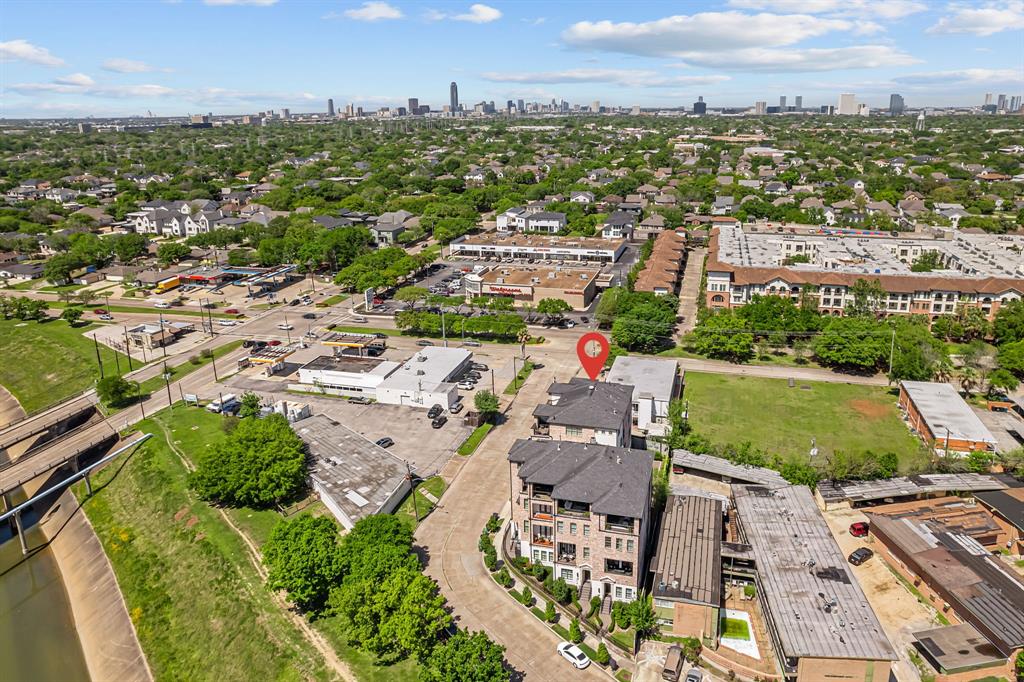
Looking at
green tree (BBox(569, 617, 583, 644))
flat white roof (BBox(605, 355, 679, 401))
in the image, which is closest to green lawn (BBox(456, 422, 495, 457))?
flat white roof (BBox(605, 355, 679, 401))

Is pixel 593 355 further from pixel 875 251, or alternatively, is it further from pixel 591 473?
pixel 875 251

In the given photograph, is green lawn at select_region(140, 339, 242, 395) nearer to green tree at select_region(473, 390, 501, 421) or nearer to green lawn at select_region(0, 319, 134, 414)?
green lawn at select_region(0, 319, 134, 414)

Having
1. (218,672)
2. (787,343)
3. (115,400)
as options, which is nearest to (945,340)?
(787,343)

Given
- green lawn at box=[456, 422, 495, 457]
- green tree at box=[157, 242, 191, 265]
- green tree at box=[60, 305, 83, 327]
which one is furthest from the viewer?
green tree at box=[157, 242, 191, 265]

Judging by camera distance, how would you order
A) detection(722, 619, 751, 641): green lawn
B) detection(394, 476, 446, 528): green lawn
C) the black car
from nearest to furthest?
1. detection(722, 619, 751, 641): green lawn
2. the black car
3. detection(394, 476, 446, 528): green lawn

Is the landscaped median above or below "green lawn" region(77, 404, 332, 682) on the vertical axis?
above

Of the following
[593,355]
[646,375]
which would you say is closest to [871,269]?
[593,355]
